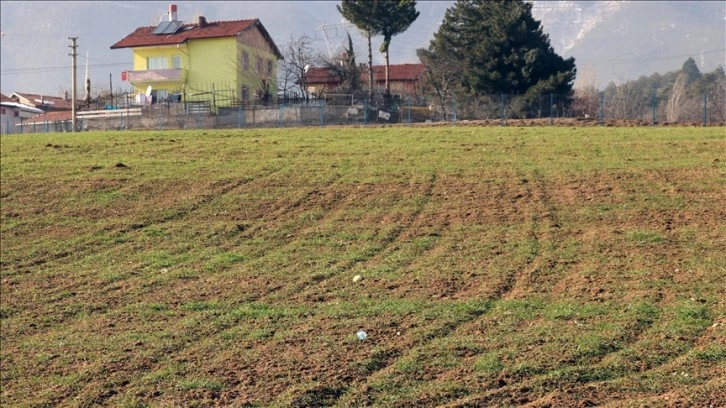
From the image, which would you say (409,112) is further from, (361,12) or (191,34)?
(191,34)

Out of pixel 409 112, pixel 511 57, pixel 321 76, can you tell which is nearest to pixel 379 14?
pixel 511 57

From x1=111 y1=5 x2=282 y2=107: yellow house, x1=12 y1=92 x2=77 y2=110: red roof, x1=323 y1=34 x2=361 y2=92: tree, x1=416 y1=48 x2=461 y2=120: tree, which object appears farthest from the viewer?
x1=12 y1=92 x2=77 y2=110: red roof

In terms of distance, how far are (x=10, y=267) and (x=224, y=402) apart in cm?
968

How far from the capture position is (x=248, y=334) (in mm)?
12758

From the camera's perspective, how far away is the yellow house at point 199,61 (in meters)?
70.9

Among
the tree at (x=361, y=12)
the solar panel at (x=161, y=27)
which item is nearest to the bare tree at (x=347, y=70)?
the tree at (x=361, y=12)

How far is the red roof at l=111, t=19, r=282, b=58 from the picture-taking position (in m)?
71.0

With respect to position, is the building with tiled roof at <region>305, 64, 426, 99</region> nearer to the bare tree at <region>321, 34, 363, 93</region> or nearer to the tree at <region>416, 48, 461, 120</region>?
the bare tree at <region>321, 34, 363, 93</region>

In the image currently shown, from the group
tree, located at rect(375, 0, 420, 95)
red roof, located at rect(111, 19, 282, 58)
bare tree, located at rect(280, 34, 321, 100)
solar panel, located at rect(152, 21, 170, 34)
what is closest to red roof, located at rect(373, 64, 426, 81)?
bare tree, located at rect(280, 34, 321, 100)

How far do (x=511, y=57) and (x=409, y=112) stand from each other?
35.1 ft

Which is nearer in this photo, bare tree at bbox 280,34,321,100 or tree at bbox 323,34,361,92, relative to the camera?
tree at bbox 323,34,361,92

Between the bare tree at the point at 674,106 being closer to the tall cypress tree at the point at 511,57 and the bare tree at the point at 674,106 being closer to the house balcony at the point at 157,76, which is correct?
the tall cypress tree at the point at 511,57

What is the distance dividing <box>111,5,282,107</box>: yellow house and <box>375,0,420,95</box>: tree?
35.7 ft

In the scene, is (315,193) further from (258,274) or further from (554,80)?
(554,80)
